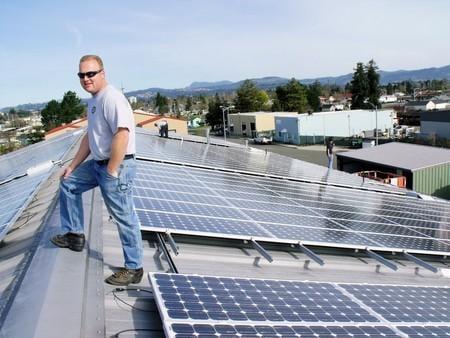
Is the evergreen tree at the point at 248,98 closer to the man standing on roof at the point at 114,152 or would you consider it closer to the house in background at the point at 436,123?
the house in background at the point at 436,123

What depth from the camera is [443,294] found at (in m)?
5.81

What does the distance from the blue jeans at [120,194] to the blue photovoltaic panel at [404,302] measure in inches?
96.7

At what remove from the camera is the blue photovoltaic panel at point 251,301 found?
3576 mm

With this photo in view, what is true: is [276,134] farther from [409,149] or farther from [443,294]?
[443,294]

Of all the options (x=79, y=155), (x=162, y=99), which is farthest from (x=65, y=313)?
(x=162, y=99)

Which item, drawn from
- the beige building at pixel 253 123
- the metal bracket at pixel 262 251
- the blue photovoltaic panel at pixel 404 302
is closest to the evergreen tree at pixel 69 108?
the beige building at pixel 253 123

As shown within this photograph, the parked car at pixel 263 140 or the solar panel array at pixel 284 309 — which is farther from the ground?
the solar panel array at pixel 284 309

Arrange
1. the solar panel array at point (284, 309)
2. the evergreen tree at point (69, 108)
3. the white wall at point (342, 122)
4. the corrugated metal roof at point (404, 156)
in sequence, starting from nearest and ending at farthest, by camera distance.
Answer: the solar panel array at point (284, 309) < the corrugated metal roof at point (404, 156) < the white wall at point (342, 122) < the evergreen tree at point (69, 108)

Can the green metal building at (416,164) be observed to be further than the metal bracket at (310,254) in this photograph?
Yes

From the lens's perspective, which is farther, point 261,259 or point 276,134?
point 276,134

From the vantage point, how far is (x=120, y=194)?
430 cm

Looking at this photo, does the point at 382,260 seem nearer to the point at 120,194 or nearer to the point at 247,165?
the point at 120,194

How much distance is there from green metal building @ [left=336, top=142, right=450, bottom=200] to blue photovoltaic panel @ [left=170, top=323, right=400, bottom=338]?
26.5 metres

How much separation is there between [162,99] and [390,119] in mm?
115369
